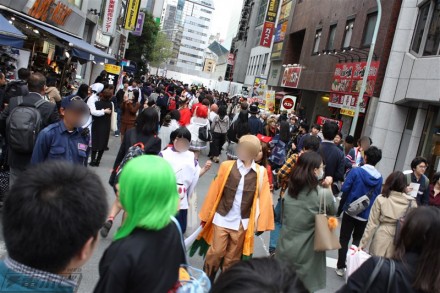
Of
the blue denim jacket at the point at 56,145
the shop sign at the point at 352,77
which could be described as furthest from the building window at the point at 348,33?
the blue denim jacket at the point at 56,145

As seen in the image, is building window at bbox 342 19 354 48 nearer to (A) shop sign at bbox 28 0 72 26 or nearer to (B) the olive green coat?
(A) shop sign at bbox 28 0 72 26

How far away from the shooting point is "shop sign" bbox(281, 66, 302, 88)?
32359 mm

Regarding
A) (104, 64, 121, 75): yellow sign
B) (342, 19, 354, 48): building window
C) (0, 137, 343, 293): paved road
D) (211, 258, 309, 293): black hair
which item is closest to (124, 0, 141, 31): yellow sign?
(104, 64, 121, 75): yellow sign

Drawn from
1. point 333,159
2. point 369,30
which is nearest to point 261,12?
point 369,30

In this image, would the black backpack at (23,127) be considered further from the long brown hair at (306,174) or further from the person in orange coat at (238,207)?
the long brown hair at (306,174)

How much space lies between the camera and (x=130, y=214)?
2465mm

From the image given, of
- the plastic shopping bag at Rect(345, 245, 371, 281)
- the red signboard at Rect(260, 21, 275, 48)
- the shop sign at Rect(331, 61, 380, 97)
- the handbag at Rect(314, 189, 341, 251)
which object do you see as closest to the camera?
the plastic shopping bag at Rect(345, 245, 371, 281)

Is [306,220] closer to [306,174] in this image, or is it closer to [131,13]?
[306,174]

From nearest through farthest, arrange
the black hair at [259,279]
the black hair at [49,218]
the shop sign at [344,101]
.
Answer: the black hair at [259,279], the black hair at [49,218], the shop sign at [344,101]

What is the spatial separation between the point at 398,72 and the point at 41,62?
1314 centimetres

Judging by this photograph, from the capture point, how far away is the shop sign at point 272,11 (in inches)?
1773

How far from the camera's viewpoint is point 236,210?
5078mm

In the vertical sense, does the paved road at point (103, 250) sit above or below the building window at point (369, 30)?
below

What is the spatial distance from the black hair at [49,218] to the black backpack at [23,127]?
3.82 m
